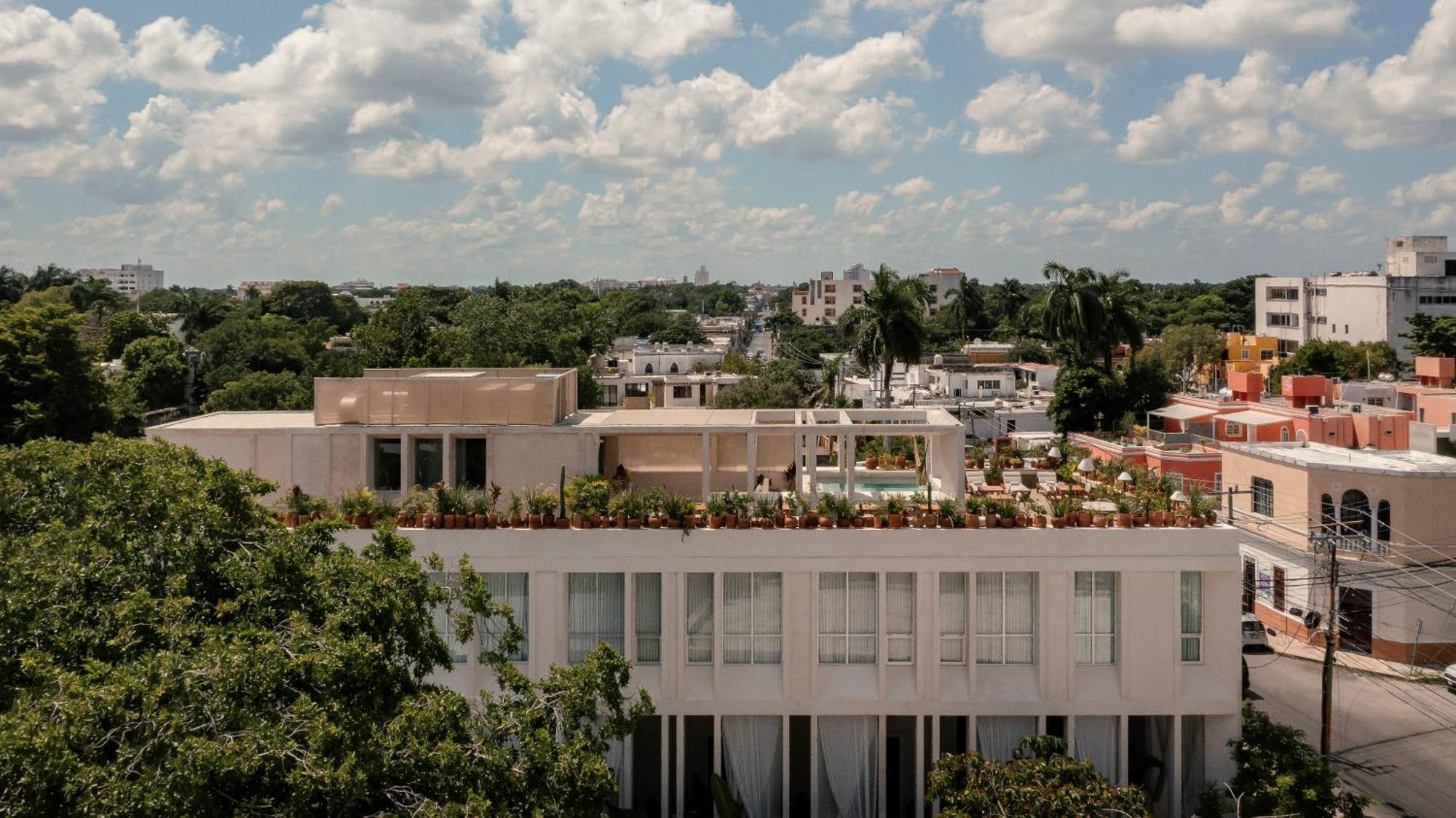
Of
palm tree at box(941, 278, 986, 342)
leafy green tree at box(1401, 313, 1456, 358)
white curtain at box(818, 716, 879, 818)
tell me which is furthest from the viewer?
palm tree at box(941, 278, 986, 342)

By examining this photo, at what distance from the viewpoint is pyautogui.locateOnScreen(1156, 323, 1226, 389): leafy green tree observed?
86.2 meters

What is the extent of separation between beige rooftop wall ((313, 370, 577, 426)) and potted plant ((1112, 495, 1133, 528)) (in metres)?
10.8

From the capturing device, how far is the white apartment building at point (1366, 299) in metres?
88.4

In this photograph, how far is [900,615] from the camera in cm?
1927

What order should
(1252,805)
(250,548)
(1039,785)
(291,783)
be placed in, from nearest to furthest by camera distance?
(291,783), (250,548), (1039,785), (1252,805)

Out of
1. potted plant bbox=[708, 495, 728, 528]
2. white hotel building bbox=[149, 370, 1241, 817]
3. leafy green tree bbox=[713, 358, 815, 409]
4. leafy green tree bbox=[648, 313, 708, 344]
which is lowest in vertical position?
white hotel building bbox=[149, 370, 1241, 817]

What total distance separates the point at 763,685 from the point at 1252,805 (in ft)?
27.3

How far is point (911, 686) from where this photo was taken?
62.8 ft

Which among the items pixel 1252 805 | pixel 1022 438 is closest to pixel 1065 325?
pixel 1022 438

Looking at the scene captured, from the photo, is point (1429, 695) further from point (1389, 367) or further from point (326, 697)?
point (1389, 367)

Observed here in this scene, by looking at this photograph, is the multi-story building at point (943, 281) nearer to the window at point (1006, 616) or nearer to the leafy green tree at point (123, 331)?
the leafy green tree at point (123, 331)

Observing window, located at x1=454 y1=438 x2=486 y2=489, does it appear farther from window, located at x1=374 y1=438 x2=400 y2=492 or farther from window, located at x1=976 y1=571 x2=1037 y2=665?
window, located at x1=976 y1=571 x2=1037 y2=665

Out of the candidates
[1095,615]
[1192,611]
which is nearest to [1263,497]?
[1192,611]

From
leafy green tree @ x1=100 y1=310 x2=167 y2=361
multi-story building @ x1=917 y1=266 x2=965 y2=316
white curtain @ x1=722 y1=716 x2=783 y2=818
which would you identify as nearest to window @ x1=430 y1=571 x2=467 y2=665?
white curtain @ x1=722 y1=716 x2=783 y2=818
